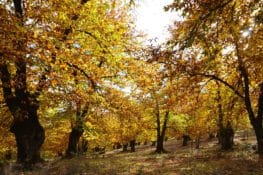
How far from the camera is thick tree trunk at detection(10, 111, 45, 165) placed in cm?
1773

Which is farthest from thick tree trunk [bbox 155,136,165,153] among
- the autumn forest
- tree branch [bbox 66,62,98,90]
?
tree branch [bbox 66,62,98,90]

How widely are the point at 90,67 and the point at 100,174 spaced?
5.23 metres

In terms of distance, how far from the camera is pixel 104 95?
20.7 metres

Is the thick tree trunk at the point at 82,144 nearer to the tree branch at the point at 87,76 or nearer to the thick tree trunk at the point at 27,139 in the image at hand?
the tree branch at the point at 87,76

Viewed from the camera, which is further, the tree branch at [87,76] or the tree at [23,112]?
the tree branch at [87,76]

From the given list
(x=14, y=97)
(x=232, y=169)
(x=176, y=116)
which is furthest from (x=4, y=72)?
(x=176, y=116)

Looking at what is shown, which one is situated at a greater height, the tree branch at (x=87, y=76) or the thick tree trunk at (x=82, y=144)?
the tree branch at (x=87, y=76)

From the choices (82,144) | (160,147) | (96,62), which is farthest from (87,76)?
(82,144)

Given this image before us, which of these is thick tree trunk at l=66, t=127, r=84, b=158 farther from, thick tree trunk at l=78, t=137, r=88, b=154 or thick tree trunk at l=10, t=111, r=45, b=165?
thick tree trunk at l=78, t=137, r=88, b=154

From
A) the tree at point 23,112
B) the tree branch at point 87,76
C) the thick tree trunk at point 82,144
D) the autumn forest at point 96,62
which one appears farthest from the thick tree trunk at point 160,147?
the tree at point 23,112

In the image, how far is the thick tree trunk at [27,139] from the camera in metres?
17.7

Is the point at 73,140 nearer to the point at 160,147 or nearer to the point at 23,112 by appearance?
the point at 160,147

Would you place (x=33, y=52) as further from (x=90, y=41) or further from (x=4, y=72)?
(x=90, y=41)

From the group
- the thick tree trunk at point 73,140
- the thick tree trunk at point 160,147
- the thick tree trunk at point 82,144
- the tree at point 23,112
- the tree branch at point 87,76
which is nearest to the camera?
the tree at point 23,112
